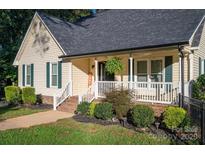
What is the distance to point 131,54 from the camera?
1441cm

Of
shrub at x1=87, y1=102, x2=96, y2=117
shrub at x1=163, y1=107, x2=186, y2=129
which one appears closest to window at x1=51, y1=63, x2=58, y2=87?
shrub at x1=87, y1=102, x2=96, y2=117

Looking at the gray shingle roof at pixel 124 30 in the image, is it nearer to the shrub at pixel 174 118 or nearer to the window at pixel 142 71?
the window at pixel 142 71

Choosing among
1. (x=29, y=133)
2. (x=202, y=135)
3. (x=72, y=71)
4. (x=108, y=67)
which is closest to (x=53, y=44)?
(x=72, y=71)

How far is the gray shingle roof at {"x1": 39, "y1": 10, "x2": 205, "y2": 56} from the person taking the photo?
1409cm

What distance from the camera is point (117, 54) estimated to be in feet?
48.9

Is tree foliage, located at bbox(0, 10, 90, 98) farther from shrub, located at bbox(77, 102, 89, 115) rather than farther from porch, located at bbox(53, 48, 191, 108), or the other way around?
shrub, located at bbox(77, 102, 89, 115)

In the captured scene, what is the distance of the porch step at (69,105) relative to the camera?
16.0 metres

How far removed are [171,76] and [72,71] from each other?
6603 millimetres

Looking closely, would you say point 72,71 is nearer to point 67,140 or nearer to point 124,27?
point 124,27

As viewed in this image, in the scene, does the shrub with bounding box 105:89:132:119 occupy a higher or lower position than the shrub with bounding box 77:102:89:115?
higher

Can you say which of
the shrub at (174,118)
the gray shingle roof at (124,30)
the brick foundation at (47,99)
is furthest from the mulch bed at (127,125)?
the brick foundation at (47,99)

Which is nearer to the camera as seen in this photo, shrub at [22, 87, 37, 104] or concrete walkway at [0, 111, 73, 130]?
concrete walkway at [0, 111, 73, 130]

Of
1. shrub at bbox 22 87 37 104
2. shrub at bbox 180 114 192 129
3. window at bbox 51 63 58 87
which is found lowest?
shrub at bbox 180 114 192 129

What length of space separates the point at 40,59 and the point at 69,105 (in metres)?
5.43
